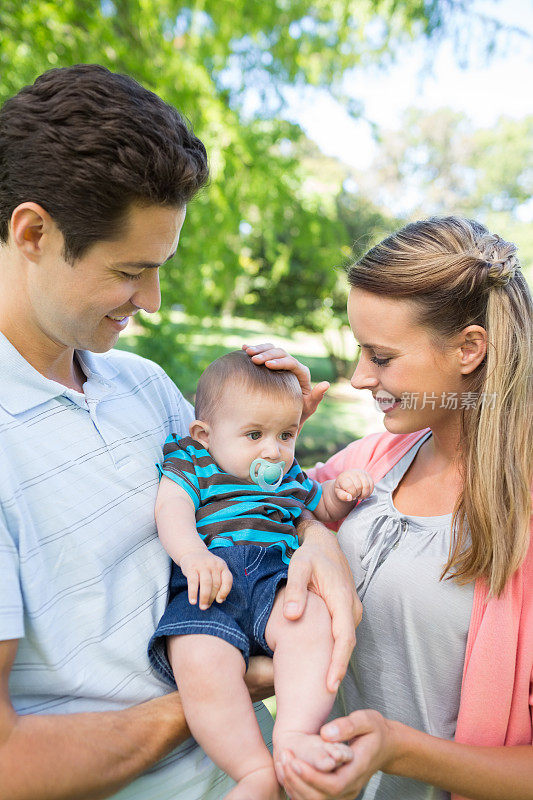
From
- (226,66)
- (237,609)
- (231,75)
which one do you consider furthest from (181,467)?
(231,75)

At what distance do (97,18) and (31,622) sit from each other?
485 cm

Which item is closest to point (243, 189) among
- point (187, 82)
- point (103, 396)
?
point (187, 82)

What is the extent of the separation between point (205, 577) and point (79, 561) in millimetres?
307

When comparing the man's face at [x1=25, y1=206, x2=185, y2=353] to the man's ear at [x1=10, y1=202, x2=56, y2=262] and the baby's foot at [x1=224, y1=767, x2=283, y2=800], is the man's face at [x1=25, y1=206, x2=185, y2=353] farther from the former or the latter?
the baby's foot at [x1=224, y1=767, x2=283, y2=800]

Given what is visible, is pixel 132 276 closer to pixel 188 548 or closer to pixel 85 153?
pixel 85 153

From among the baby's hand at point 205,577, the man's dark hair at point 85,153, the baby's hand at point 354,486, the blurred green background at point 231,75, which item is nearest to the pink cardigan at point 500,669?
the baby's hand at point 354,486

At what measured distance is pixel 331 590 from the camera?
167cm

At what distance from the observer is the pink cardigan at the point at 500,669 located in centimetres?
163

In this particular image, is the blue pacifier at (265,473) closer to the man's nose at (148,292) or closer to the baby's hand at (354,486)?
the baby's hand at (354,486)

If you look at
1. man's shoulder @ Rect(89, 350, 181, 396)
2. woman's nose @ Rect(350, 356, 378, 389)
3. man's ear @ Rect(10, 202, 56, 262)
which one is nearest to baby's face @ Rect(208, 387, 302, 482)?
woman's nose @ Rect(350, 356, 378, 389)

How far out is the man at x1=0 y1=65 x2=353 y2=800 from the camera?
139cm

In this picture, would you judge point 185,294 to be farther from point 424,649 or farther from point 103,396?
point 424,649

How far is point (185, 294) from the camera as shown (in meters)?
6.09

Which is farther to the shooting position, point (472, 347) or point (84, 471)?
point (472, 347)
